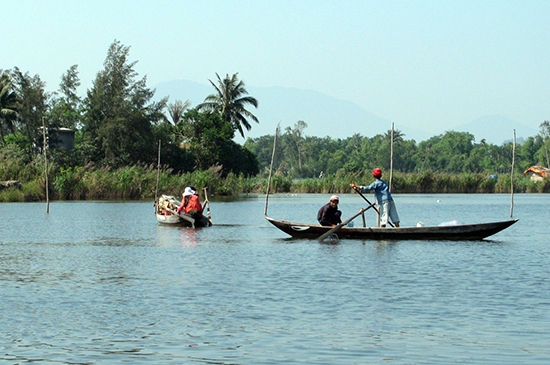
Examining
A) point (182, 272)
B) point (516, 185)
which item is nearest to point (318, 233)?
point (182, 272)

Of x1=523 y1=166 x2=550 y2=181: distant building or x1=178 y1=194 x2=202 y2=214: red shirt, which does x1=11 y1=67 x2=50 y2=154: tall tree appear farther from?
x1=523 y1=166 x2=550 y2=181: distant building

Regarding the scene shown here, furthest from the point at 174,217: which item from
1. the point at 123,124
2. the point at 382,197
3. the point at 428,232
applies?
the point at 123,124

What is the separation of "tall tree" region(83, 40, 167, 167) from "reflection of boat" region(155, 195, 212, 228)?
33724mm

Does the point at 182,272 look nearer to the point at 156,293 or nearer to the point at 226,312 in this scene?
the point at 156,293

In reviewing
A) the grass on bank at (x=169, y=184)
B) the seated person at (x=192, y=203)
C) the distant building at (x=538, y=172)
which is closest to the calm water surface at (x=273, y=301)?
the seated person at (x=192, y=203)

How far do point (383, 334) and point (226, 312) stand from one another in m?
2.62

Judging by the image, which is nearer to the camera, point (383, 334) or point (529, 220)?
point (383, 334)

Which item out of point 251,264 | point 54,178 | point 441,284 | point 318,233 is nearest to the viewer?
point 441,284

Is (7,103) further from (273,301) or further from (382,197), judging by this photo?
(273,301)

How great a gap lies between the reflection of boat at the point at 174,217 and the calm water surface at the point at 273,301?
4.32 meters

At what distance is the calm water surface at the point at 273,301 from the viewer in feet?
32.8

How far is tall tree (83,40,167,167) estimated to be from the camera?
66.7 meters

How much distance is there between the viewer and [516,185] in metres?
74.8

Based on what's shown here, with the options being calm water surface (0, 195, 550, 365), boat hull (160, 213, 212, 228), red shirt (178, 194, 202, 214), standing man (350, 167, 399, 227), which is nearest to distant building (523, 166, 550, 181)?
boat hull (160, 213, 212, 228)
